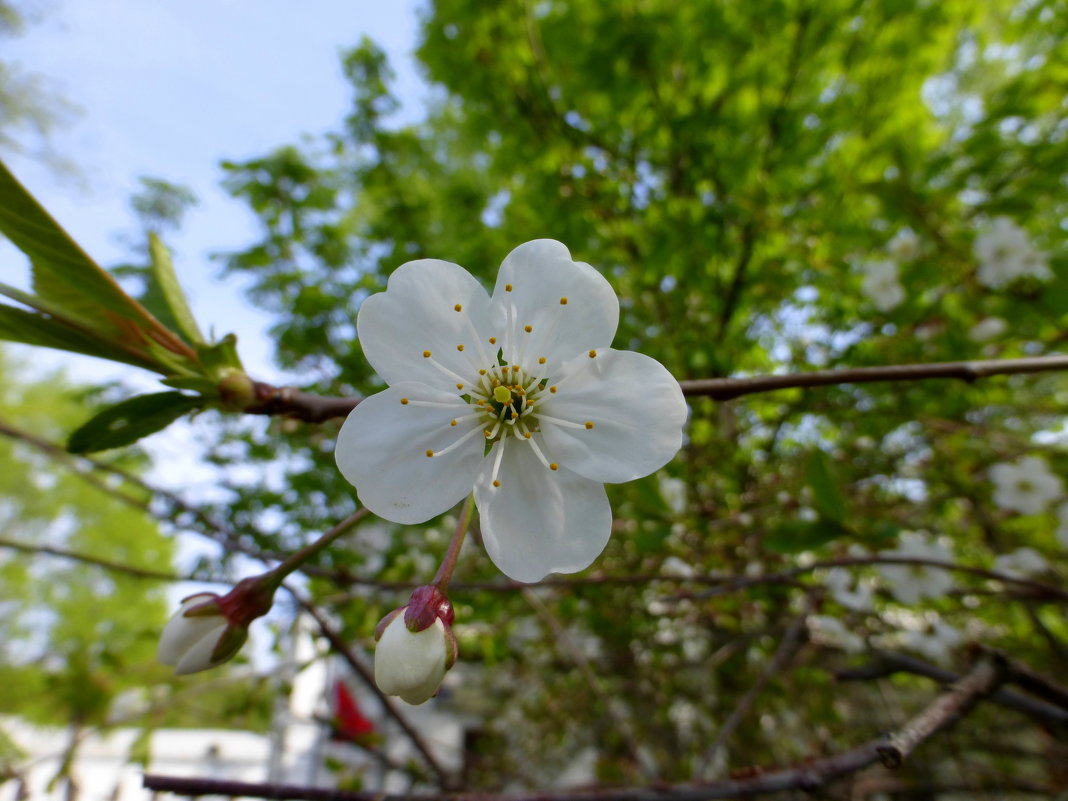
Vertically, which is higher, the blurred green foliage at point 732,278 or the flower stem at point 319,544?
the blurred green foliage at point 732,278

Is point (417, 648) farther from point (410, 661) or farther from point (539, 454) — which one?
point (539, 454)

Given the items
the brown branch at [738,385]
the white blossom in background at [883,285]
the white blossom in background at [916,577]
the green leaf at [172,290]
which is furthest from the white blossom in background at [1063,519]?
the green leaf at [172,290]

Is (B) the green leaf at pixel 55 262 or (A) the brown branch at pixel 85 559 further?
(A) the brown branch at pixel 85 559

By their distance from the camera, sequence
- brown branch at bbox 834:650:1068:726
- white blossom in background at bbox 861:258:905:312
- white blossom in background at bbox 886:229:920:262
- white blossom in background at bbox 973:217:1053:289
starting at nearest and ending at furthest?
brown branch at bbox 834:650:1068:726, white blossom in background at bbox 973:217:1053:289, white blossom in background at bbox 861:258:905:312, white blossom in background at bbox 886:229:920:262

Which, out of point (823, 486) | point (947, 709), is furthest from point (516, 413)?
point (947, 709)

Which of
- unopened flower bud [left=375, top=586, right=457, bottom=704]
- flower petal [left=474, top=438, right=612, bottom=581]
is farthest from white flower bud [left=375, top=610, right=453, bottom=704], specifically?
flower petal [left=474, top=438, right=612, bottom=581]

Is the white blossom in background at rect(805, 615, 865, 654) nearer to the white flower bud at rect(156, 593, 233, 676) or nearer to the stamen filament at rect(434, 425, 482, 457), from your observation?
the stamen filament at rect(434, 425, 482, 457)

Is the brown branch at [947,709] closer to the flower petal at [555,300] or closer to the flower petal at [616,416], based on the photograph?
the flower petal at [616,416]
